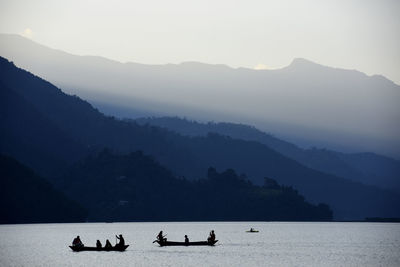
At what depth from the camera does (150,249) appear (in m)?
150

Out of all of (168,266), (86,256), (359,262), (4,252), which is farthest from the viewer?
(4,252)

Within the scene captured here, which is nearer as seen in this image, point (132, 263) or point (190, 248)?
point (132, 263)

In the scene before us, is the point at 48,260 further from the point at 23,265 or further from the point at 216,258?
the point at 216,258

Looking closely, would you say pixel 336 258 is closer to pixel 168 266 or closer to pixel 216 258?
pixel 216 258

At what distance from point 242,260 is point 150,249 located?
28708mm

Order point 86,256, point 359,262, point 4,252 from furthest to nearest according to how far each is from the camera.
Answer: point 4,252, point 86,256, point 359,262

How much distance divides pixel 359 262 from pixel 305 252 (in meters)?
25.0

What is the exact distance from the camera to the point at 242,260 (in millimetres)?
126000

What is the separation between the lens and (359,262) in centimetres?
12219

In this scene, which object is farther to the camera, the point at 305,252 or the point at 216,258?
the point at 305,252

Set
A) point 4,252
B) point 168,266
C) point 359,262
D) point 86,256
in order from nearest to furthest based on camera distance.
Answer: point 168,266 < point 359,262 < point 86,256 < point 4,252

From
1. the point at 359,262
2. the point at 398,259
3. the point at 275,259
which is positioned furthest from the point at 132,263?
the point at 398,259

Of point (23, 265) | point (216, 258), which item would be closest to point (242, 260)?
point (216, 258)

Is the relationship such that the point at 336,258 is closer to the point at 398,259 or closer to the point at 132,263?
the point at 398,259
